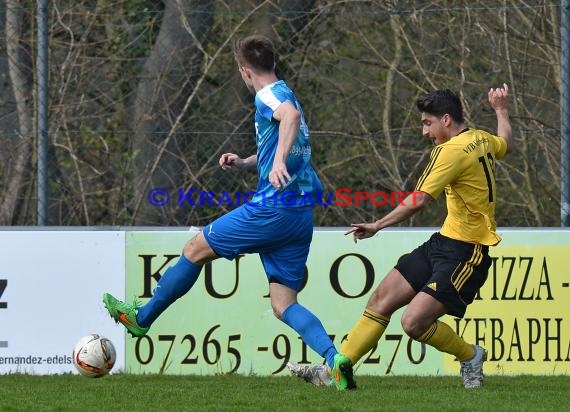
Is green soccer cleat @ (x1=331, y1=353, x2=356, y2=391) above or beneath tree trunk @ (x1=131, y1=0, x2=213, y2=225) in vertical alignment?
beneath

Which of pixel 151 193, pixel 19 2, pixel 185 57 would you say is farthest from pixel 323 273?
pixel 19 2

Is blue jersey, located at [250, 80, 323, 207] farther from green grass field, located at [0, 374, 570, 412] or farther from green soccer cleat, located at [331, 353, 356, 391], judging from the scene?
green grass field, located at [0, 374, 570, 412]

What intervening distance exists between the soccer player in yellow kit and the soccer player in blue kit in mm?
311

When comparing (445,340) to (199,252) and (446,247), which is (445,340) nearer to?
(446,247)

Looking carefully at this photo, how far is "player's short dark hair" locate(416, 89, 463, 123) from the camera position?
21.6 feet

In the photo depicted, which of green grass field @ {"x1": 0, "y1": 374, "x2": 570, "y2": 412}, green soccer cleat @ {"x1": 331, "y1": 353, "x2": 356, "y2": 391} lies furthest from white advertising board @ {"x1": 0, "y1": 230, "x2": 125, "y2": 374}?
green soccer cleat @ {"x1": 331, "y1": 353, "x2": 356, "y2": 391}

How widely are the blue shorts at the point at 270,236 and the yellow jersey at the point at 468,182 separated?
2.21 ft

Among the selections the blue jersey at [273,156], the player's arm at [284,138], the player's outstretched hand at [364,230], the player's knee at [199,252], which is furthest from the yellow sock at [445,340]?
the player's arm at [284,138]

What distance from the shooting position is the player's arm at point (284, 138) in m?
5.89

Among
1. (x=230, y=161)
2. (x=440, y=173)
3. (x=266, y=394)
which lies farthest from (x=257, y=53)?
(x=266, y=394)

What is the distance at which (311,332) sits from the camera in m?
6.46

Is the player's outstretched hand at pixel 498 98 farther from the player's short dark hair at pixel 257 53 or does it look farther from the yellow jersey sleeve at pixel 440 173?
the player's short dark hair at pixel 257 53

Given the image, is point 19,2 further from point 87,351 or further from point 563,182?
point 563,182

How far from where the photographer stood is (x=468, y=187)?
6.57 meters
